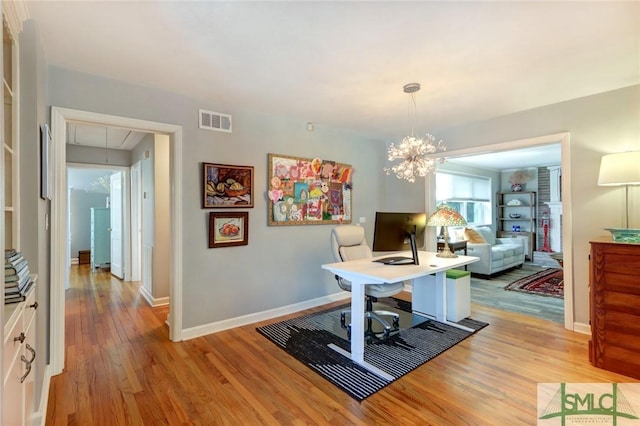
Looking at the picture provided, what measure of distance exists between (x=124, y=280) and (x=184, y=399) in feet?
13.5

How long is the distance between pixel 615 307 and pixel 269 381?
2.70 metres

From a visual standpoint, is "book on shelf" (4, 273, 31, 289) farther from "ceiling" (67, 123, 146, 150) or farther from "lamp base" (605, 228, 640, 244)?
"lamp base" (605, 228, 640, 244)

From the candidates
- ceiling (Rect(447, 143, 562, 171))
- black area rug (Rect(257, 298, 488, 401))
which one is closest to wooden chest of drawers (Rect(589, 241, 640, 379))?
black area rug (Rect(257, 298, 488, 401))

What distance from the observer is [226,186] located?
321cm

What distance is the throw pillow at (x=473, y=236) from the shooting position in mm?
5797

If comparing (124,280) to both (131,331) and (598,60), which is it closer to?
(131,331)

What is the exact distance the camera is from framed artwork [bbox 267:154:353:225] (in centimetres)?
360

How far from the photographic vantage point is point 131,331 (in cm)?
314

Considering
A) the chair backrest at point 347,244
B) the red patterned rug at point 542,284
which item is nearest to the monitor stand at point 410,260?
the chair backrest at point 347,244

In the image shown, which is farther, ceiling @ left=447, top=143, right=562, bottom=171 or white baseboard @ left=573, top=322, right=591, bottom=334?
ceiling @ left=447, top=143, right=562, bottom=171

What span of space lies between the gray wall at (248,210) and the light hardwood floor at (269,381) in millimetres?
437

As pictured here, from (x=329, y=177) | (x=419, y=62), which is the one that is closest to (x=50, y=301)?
(x=329, y=177)

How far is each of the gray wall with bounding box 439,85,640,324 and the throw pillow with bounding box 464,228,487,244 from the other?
269 centimetres

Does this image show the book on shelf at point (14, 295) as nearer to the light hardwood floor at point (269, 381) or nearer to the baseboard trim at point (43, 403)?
the baseboard trim at point (43, 403)
